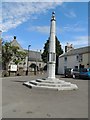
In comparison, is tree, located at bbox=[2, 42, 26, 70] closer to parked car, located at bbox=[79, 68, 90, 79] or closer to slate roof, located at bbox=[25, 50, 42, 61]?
parked car, located at bbox=[79, 68, 90, 79]

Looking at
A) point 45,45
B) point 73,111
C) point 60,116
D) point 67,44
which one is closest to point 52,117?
point 60,116

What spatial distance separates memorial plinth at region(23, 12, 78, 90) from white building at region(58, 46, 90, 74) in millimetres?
29299

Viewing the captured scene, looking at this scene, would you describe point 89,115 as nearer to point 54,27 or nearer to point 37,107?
point 37,107

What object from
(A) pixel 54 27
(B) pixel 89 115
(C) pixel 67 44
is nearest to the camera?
(B) pixel 89 115

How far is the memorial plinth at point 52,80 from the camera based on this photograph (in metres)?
16.5

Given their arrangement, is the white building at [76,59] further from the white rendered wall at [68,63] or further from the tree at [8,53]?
the tree at [8,53]

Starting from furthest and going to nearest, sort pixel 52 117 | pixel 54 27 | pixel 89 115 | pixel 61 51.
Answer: pixel 61 51
pixel 54 27
pixel 89 115
pixel 52 117

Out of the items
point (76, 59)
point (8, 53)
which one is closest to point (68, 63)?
point (76, 59)

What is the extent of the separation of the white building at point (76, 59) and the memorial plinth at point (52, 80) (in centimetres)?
2930

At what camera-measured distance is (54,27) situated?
64.4ft

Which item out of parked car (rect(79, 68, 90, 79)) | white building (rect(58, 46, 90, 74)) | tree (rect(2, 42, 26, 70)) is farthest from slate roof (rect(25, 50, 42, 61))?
parked car (rect(79, 68, 90, 79))

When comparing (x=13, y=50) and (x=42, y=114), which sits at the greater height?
(x=13, y=50)

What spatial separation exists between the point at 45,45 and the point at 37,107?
204 ft

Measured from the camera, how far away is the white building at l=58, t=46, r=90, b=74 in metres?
49.0
